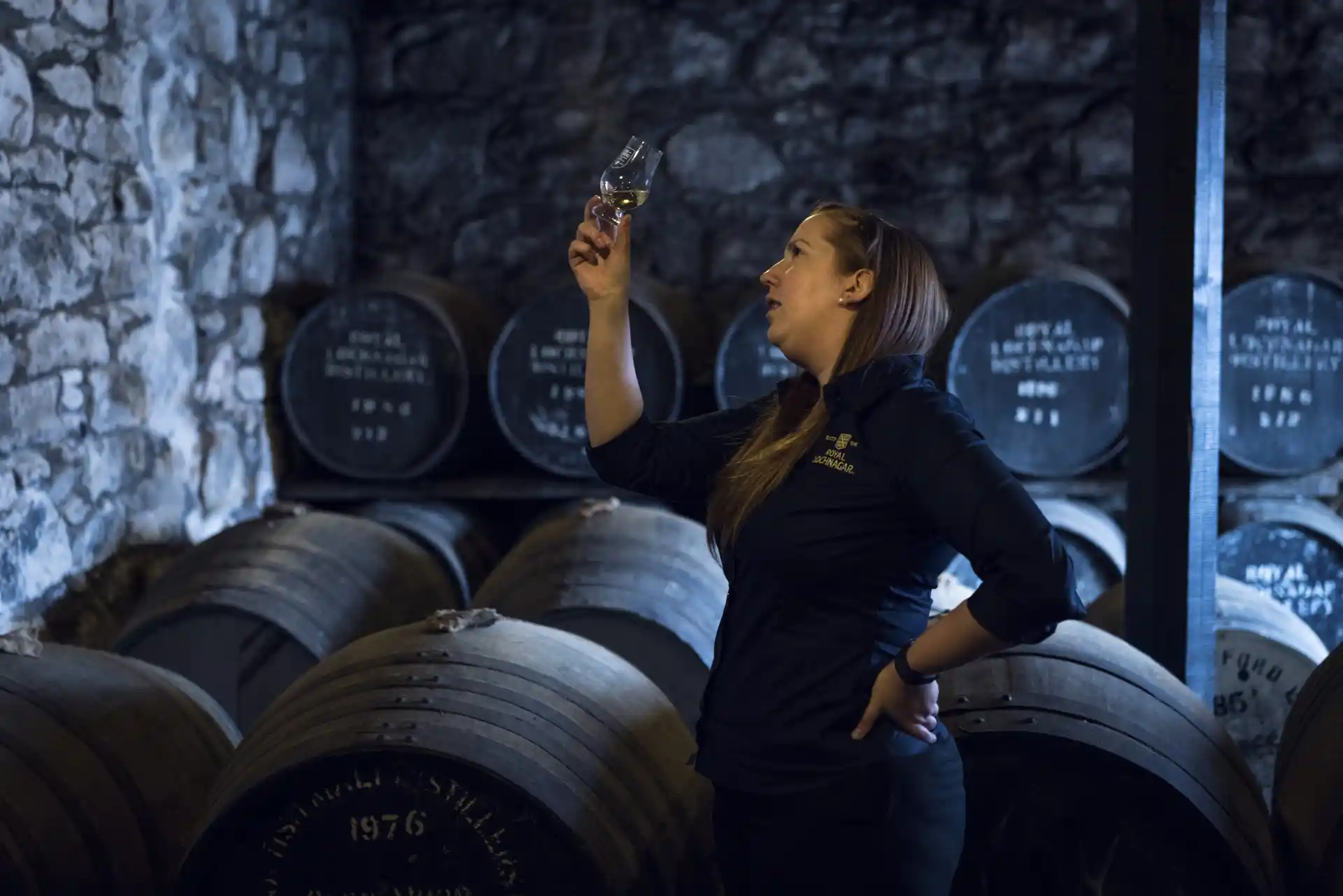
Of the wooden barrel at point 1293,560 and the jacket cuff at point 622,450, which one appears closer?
the jacket cuff at point 622,450

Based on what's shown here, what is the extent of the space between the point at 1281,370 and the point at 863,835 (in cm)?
322

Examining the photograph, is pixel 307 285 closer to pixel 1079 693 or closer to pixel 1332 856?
pixel 1079 693

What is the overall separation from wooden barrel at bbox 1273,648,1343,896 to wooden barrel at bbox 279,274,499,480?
2.63m

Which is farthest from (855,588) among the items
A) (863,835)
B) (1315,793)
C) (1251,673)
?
(1251,673)

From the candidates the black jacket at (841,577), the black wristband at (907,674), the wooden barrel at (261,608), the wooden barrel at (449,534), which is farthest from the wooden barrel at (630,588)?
the black wristband at (907,674)

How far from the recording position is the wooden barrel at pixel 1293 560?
14.0 ft

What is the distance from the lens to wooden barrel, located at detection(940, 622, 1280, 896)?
2.00 m

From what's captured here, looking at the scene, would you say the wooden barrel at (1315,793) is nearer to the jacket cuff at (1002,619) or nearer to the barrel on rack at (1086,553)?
the jacket cuff at (1002,619)

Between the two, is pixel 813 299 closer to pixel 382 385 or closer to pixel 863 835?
pixel 863 835

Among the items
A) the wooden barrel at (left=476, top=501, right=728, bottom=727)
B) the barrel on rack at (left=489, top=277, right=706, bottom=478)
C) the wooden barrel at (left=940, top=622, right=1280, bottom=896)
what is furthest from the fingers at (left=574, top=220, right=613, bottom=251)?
the barrel on rack at (left=489, top=277, right=706, bottom=478)

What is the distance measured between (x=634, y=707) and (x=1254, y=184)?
3.65 metres

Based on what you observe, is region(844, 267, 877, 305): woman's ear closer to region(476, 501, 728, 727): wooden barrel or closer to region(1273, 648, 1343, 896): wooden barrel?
region(1273, 648, 1343, 896): wooden barrel

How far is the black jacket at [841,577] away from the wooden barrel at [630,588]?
129cm

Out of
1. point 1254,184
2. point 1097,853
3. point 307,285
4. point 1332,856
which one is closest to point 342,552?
point 307,285
